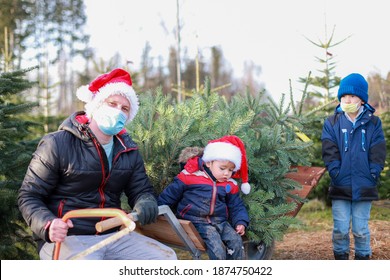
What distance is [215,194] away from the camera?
3723 millimetres

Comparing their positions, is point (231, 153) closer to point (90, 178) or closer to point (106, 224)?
point (90, 178)

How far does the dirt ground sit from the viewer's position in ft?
17.7

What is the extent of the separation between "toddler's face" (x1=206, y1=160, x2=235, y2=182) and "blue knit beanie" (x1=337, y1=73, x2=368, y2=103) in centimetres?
153

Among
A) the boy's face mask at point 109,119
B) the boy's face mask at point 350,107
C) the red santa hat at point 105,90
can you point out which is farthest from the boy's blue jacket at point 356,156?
the boy's face mask at point 109,119

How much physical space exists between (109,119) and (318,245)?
3759mm

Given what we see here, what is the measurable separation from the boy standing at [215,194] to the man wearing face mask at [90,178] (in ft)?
1.27

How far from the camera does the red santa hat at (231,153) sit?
377 cm

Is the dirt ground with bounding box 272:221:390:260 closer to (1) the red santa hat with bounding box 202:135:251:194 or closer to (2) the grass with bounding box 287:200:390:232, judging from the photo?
(2) the grass with bounding box 287:200:390:232

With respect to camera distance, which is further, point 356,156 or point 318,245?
point 318,245

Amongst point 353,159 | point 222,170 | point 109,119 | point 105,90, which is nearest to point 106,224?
point 109,119

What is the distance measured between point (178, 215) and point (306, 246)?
2740 mm

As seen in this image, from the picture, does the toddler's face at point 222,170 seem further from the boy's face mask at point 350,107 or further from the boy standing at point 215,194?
the boy's face mask at point 350,107

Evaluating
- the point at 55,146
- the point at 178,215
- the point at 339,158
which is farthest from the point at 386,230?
the point at 55,146

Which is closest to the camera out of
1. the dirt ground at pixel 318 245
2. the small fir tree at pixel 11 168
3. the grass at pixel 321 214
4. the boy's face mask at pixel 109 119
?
the boy's face mask at pixel 109 119
